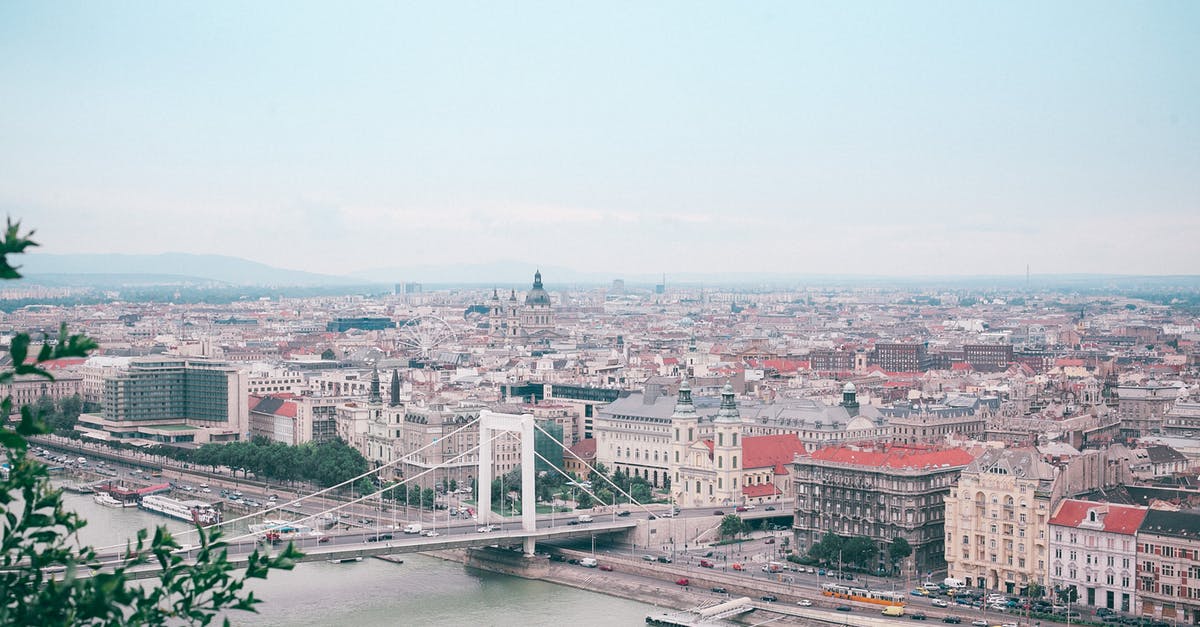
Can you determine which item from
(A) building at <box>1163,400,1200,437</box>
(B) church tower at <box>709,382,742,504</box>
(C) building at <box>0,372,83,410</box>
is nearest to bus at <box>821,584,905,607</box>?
(B) church tower at <box>709,382,742,504</box>

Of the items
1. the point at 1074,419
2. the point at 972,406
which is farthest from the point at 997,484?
the point at 972,406

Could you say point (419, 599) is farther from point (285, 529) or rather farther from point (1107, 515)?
point (1107, 515)

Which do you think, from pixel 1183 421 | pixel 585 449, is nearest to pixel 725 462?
pixel 585 449

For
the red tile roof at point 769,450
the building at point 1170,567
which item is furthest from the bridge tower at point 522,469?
the building at point 1170,567

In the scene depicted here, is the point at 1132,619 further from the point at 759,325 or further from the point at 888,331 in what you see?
the point at 759,325

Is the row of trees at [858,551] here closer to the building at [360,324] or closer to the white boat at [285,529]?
the white boat at [285,529]
